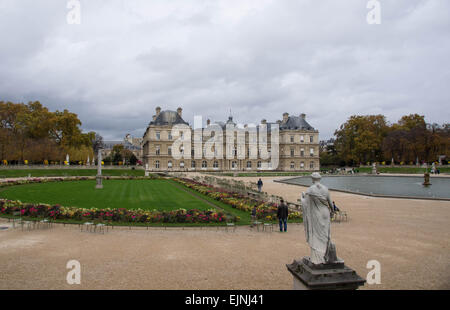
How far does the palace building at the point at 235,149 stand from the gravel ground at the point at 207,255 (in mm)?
47729

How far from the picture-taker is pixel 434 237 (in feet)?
29.7

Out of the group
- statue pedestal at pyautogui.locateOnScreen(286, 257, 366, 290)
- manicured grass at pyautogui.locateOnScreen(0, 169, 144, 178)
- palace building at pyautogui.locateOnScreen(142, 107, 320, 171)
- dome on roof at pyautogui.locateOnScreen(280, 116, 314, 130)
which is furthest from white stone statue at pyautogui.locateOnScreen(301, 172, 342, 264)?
dome on roof at pyautogui.locateOnScreen(280, 116, 314, 130)

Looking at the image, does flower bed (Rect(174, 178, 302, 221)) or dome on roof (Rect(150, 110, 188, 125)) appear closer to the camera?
flower bed (Rect(174, 178, 302, 221))

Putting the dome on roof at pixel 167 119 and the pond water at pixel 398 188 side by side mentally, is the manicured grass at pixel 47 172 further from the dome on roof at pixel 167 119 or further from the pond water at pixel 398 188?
the pond water at pixel 398 188

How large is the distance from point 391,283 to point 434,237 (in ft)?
15.5

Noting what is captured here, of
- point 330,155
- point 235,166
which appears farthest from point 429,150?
point 235,166

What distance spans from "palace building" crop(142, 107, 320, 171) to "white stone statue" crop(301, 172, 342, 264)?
2139 inches

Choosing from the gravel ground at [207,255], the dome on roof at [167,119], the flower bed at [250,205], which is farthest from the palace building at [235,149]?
the gravel ground at [207,255]

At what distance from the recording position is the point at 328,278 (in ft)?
12.8

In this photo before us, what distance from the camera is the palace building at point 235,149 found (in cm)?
5847

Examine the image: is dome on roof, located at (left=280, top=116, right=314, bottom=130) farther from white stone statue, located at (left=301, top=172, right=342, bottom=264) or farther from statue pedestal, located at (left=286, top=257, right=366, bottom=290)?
statue pedestal, located at (left=286, top=257, right=366, bottom=290)

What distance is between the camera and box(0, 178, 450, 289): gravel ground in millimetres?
5672
